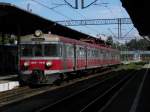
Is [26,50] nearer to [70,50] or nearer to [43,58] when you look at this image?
[43,58]

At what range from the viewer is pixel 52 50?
26.9 meters

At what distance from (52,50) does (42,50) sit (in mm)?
564

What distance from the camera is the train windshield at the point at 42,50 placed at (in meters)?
26.8

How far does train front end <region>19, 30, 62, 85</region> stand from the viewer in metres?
26.3

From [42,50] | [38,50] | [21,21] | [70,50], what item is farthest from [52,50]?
[21,21]

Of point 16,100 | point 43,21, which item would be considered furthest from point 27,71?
point 43,21

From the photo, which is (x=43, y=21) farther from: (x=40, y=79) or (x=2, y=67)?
(x=40, y=79)

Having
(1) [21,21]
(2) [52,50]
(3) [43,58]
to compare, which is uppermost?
(1) [21,21]

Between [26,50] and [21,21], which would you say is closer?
[26,50]

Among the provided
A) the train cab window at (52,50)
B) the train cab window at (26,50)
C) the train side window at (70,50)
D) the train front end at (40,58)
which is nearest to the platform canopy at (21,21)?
the train side window at (70,50)

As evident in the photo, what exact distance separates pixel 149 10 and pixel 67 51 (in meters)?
7.37

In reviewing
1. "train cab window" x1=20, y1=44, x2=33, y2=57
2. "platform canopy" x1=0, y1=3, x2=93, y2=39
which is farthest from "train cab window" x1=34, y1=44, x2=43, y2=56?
"platform canopy" x1=0, y1=3, x2=93, y2=39

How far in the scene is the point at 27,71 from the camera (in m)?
26.5

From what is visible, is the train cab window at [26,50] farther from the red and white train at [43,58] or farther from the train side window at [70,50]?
the train side window at [70,50]
